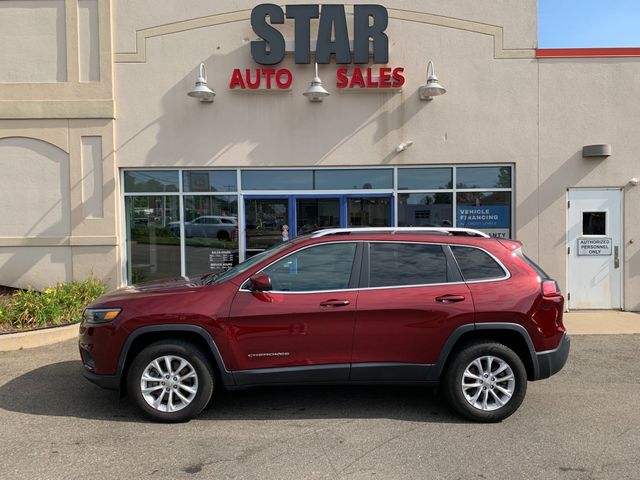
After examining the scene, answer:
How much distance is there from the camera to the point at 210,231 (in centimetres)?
991

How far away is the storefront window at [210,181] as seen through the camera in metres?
9.78

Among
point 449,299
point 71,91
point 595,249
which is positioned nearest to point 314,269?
point 449,299

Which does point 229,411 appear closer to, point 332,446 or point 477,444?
point 332,446

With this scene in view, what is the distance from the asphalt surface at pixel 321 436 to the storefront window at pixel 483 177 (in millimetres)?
4862

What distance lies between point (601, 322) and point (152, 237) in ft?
27.5

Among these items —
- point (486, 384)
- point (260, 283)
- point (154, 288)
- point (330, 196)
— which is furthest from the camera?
point (330, 196)

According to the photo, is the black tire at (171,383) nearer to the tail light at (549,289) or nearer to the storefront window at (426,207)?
the tail light at (549,289)

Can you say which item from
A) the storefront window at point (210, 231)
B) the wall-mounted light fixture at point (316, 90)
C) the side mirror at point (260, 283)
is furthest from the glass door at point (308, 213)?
the side mirror at point (260, 283)

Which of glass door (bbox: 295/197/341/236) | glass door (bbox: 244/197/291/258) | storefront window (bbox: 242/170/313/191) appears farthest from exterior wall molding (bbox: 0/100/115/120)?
glass door (bbox: 295/197/341/236)

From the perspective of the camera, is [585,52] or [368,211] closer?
[585,52]

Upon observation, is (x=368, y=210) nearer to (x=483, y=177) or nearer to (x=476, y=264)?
(x=483, y=177)

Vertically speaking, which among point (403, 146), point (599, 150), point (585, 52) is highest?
point (585, 52)

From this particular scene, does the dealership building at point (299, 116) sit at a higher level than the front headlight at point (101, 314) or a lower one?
higher

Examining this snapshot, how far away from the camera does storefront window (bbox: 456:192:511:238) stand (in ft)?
32.1
